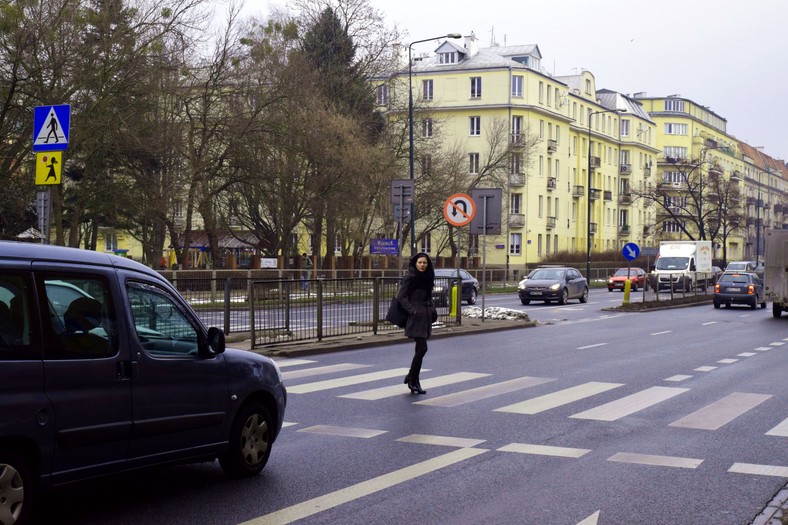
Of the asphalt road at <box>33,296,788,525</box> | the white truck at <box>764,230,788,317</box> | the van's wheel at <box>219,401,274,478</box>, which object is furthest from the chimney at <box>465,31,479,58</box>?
the van's wheel at <box>219,401,274,478</box>

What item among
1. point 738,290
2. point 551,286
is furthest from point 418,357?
point 738,290

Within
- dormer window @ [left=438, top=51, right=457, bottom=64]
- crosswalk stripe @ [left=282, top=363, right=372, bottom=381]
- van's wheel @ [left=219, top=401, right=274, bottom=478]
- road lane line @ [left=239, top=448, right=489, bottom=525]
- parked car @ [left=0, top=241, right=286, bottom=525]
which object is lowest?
road lane line @ [left=239, top=448, right=489, bottom=525]

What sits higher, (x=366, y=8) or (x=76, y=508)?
(x=366, y=8)

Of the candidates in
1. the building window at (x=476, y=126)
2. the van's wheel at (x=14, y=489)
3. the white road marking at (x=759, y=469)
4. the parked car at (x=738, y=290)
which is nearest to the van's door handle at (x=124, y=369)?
the van's wheel at (x=14, y=489)

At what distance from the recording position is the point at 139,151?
36.6 meters

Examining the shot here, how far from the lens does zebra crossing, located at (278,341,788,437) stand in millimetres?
11297

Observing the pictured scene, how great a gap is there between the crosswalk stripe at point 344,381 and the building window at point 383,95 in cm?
4205

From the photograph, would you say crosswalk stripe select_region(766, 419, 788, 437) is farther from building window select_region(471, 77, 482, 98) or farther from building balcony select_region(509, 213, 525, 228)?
building window select_region(471, 77, 482, 98)

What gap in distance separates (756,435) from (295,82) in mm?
35445

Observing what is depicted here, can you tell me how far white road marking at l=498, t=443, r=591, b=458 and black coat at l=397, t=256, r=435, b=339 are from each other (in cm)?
364

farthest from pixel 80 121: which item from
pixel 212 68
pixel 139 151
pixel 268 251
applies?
pixel 268 251

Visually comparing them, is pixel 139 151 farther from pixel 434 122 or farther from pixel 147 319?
pixel 147 319

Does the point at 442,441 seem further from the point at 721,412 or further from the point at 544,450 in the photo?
the point at 721,412

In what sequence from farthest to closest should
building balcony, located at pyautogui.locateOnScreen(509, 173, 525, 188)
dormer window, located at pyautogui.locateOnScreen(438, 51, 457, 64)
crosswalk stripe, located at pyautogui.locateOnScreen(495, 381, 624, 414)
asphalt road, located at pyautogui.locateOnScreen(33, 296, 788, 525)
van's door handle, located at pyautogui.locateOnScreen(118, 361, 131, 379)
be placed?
dormer window, located at pyautogui.locateOnScreen(438, 51, 457, 64) < building balcony, located at pyautogui.locateOnScreen(509, 173, 525, 188) < crosswalk stripe, located at pyautogui.locateOnScreen(495, 381, 624, 414) < asphalt road, located at pyautogui.locateOnScreen(33, 296, 788, 525) < van's door handle, located at pyautogui.locateOnScreen(118, 361, 131, 379)
